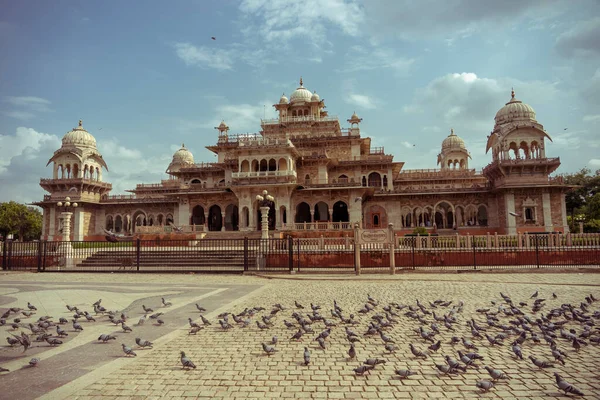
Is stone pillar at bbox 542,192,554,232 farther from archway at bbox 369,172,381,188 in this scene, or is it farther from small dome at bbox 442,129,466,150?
small dome at bbox 442,129,466,150

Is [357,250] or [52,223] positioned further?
[52,223]

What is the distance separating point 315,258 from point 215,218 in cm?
2340

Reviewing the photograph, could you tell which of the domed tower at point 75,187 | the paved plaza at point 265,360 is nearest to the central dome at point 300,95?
the domed tower at point 75,187

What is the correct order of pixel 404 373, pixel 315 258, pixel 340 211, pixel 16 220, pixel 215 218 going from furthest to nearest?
pixel 16 220
pixel 215 218
pixel 340 211
pixel 315 258
pixel 404 373

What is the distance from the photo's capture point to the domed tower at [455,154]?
47.4 meters

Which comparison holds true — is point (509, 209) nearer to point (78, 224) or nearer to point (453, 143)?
point (453, 143)

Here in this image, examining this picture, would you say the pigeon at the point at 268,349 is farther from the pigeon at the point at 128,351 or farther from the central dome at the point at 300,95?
the central dome at the point at 300,95

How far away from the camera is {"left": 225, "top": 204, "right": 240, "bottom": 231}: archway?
35812mm

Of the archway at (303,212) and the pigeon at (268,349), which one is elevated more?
the archway at (303,212)

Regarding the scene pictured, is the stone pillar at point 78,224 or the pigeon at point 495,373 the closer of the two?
the pigeon at point 495,373

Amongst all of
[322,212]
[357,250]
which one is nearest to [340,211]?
[322,212]

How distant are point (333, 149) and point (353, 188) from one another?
607 centimetres

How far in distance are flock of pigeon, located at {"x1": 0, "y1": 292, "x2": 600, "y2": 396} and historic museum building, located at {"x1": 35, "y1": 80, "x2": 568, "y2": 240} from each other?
64.3ft

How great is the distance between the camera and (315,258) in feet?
55.1
